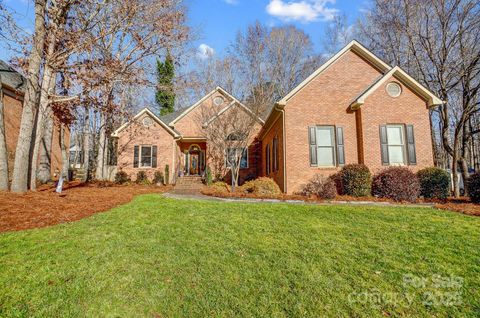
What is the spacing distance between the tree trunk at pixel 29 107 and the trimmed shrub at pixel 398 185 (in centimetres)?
1309

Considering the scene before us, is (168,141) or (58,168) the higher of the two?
(168,141)

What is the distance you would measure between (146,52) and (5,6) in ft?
17.6

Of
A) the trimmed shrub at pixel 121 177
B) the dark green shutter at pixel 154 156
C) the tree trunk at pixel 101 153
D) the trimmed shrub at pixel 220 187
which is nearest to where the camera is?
the trimmed shrub at pixel 220 187

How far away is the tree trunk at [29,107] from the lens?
27.8ft

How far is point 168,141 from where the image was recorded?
2088 centimetres

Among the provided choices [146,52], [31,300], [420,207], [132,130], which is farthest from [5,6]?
[420,207]

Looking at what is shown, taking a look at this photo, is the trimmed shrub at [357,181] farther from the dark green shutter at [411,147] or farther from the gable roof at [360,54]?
the gable roof at [360,54]

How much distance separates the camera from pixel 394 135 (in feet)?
38.6

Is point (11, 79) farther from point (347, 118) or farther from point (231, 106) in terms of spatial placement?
point (347, 118)

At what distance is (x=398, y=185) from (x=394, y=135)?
2788 millimetres

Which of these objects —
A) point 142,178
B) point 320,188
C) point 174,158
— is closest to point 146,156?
point 142,178

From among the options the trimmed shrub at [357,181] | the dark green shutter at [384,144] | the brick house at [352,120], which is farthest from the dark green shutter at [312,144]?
the dark green shutter at [384,144]

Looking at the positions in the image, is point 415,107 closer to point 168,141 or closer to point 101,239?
point 101,239

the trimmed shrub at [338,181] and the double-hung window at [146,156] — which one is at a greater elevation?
the double-hung window at [146,156]
